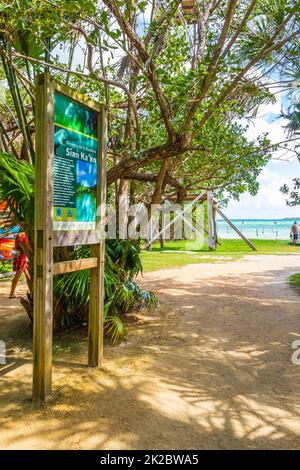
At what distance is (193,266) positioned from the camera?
10594 millimetres

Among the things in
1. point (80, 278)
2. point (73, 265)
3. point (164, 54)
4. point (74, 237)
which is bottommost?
point (80, 278)

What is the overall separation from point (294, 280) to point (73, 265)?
6.61 metres

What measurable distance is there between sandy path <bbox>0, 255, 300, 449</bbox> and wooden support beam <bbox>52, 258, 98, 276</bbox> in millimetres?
1009

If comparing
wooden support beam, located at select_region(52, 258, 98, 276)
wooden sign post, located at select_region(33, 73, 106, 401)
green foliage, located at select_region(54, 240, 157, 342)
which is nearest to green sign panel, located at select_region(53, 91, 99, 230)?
wooden sign post, located at select_region(33, 73, 106, 401)

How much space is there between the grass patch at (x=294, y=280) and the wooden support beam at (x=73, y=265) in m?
5.83

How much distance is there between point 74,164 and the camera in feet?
10.1

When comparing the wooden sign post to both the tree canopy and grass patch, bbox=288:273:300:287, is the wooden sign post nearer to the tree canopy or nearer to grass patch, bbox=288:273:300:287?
the tree canopy

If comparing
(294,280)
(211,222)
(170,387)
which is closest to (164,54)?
(170,387)

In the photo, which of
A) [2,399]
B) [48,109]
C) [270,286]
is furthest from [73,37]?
[270,286]

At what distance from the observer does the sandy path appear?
7.60ft

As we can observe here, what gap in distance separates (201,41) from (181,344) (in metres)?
4.96

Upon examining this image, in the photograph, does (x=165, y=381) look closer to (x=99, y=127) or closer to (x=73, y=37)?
(x=99, y=127)

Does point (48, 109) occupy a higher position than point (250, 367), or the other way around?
point (48, 109)

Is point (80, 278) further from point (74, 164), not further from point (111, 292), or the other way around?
point (74, 164)
